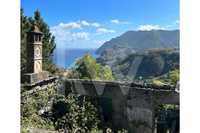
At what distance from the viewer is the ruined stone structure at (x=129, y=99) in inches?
161

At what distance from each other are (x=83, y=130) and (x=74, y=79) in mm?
1549

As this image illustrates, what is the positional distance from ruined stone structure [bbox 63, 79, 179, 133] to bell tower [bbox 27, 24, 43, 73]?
53 cm

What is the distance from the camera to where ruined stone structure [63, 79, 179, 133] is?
408cm

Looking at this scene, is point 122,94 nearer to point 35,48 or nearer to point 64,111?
point 64,111

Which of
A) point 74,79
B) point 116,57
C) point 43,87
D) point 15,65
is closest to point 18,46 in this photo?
point 15,65

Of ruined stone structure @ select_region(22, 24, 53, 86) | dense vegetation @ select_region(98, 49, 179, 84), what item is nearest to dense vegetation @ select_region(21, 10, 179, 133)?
dense vegetation @ select_region(98, 49, 179, 84)

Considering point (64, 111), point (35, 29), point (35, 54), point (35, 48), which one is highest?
point (35, 29)

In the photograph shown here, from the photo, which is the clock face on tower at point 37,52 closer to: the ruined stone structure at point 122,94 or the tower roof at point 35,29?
the ruined stone structure at point 122,94

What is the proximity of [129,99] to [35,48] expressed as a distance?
5.64 ft

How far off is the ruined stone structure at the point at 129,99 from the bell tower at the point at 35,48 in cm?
53

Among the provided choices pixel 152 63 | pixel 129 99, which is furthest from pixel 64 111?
pixel 152 63

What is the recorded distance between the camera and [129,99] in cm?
425

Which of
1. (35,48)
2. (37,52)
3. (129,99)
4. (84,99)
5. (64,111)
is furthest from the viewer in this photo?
(35,48)
